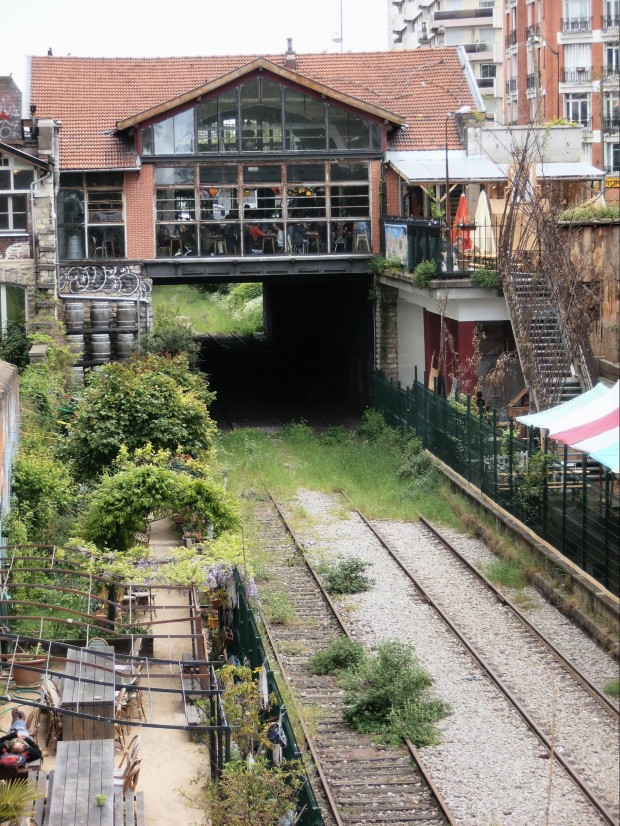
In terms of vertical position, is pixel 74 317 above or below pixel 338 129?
below

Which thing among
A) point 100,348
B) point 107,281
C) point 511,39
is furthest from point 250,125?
point 511,39

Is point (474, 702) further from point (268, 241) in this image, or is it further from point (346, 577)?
point (268, 241)

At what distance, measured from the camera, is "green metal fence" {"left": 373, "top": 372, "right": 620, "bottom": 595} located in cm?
1717

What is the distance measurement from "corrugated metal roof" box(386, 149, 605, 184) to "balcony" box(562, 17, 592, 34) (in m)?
28.9

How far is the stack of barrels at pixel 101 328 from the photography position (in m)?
32.2

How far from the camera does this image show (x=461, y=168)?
108ft

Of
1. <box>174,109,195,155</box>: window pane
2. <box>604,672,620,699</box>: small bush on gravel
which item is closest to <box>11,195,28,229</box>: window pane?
<box>174,109,195,155</box>: window pane

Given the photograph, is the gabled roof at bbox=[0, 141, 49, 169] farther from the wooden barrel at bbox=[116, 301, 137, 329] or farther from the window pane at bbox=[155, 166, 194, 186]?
the wooden barrel at bbox=[116, 301, 137, 329]

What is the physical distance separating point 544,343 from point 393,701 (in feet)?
40.8

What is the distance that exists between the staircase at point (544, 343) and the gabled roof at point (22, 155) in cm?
1216

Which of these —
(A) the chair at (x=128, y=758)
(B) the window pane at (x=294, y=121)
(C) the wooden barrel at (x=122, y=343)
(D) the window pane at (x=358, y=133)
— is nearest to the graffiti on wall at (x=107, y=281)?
(C) the wooden barrel at (x=122, y=343)

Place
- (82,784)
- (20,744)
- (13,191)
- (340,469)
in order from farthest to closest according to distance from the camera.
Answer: (13,191)
(340,469)
(20,744)
(82,784)

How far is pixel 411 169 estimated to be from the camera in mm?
32344

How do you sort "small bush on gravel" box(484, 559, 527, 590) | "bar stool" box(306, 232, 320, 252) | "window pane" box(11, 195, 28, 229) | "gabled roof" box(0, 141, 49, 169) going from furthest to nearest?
"bar stool" box(306, 232, 320, 252), "window pane" box(11, 195, 28, 229), "gabled roof" box(0, 141, 49, 169), "small bush on gravel" box(484, 559, 527, 590)
